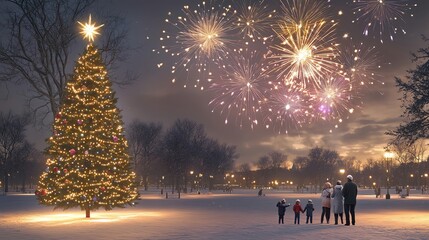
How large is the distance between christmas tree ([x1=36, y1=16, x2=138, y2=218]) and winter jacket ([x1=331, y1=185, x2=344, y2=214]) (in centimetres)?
1040

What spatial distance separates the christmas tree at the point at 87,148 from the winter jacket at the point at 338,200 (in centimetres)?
1040

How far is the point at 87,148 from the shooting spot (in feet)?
76.7

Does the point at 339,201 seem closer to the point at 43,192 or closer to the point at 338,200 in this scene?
the point at 338,200

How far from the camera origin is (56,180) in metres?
23.4

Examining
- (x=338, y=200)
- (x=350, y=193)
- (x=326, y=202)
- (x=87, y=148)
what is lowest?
(x=326, y=202)

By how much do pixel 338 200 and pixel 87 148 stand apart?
11.6 metres

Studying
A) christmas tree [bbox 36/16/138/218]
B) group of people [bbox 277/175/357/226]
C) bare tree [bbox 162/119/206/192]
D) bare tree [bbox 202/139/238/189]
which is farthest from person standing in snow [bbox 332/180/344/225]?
bare tree [bbox 202/139/238/189]

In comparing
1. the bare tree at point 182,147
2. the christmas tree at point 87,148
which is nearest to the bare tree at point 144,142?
the bare tree at point 182,147

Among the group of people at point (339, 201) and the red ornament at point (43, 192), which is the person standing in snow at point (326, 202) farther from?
the red ornament at point (43, 192)

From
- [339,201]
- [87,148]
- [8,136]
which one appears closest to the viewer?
[339,201]

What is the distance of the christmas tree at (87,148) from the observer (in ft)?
76.4

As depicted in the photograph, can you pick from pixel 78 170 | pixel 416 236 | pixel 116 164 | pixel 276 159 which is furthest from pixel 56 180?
pixel 276 159

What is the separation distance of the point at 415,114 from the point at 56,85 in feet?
72.6

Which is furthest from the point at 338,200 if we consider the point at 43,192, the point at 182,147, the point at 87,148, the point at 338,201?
the point at 182,147
